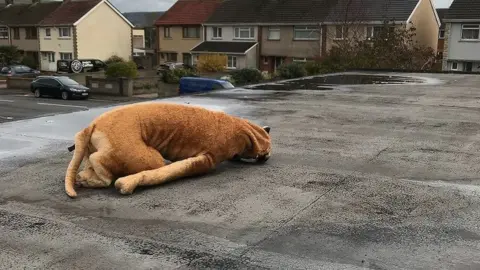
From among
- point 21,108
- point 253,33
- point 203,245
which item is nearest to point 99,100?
point 21,108

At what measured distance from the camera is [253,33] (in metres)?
51.4

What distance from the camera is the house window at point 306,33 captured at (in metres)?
47.2

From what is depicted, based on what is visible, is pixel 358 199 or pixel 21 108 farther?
pixel 21 108

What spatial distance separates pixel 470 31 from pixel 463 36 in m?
0.61

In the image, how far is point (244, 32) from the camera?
52031 mm

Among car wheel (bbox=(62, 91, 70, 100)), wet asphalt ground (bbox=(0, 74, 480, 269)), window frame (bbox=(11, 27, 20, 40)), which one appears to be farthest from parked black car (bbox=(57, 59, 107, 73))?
wet asphalt ground (bbox=(0, 74, 480, 269))

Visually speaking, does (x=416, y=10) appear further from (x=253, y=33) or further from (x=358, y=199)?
(x=358, y=199)

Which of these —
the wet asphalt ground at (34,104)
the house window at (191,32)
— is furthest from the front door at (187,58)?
the wet asphalt ground at (34,104)

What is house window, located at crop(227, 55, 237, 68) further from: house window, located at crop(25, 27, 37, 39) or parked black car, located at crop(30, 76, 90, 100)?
house window, located at crop(25, 27, 37, 39)

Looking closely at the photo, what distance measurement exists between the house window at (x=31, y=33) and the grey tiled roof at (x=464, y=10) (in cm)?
4619

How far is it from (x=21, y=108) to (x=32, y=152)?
22.9 metres

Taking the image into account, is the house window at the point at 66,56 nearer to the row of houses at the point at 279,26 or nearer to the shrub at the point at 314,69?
the row of houses at the point at 279,26

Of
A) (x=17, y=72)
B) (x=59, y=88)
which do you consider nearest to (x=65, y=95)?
(x=59, y=88)

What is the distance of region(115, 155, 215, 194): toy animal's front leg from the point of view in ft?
21.0
